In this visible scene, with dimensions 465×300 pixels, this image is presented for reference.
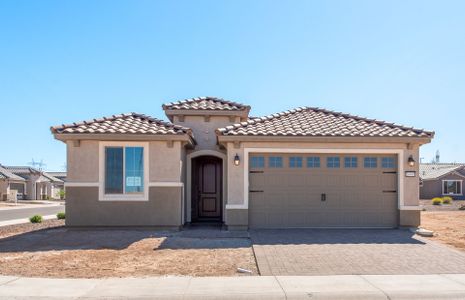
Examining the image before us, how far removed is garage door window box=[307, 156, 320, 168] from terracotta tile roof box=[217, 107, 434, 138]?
0.88 m

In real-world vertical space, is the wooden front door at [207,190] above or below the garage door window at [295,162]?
below

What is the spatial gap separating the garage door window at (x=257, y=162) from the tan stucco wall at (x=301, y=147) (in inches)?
13.8

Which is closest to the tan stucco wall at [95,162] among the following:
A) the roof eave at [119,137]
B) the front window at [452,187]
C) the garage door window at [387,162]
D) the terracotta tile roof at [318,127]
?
the roof eave at [119,137]

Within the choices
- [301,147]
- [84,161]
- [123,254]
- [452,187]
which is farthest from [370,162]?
[452,187]

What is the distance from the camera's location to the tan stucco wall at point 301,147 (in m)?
13.5

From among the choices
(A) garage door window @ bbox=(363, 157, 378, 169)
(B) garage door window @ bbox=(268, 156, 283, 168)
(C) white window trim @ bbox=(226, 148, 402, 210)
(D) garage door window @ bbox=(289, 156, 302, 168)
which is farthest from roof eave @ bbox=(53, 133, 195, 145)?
(A) garage door window @ bbox=(363, 157, 378, 169)

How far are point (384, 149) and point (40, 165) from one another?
330 feet

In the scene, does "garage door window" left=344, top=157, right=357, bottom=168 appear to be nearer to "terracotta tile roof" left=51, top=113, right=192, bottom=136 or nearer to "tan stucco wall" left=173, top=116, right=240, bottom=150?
"tan stucco wall" left=173, top=116, right=240, bottom=150

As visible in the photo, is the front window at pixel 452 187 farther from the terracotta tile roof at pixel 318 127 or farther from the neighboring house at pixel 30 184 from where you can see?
the neighboring house at pixel 30 184

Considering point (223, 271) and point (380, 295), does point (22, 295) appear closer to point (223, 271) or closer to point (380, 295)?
point (223, 271)

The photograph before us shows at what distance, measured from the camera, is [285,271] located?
823 cm

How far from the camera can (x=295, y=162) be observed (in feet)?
45.4

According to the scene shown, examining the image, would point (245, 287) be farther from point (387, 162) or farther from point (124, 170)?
point (387, 162)

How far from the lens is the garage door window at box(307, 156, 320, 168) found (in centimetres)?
1387
